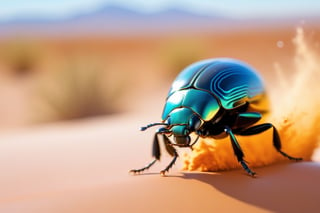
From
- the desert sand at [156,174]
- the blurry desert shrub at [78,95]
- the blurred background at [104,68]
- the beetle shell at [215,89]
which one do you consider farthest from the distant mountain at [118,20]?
the beetle shell at [215,89]

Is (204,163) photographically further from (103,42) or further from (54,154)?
(103,42)

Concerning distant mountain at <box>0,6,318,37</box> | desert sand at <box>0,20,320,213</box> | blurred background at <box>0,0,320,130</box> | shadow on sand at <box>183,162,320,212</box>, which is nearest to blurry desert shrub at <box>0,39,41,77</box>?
blurred background at <box>0,0,320,130</box>

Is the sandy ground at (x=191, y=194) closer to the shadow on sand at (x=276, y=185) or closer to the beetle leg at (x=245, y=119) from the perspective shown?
the shadow on sand at (x=276, y=185)

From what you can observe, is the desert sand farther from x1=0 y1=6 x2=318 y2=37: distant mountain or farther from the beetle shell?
x1=0 y1=6 x2=318 y2=37: distant mountain

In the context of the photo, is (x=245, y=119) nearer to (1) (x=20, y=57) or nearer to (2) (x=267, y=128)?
(2) (x=267, y=128)

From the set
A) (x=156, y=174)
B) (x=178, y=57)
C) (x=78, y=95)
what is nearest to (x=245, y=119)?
(x=156, y=174)

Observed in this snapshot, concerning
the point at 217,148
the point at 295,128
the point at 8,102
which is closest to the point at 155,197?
the point at 217,148

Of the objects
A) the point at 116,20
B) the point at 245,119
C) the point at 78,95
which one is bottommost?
the point at 245,119
